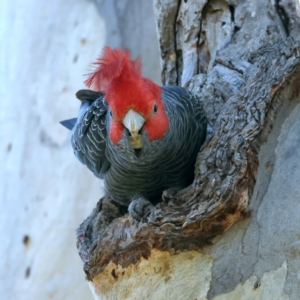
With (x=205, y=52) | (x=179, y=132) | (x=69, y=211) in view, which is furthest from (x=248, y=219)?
(x=69, y=211)

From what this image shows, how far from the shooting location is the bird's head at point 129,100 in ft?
5.42

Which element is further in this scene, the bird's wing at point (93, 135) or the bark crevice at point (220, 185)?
the bird's wing at point (93, 135)

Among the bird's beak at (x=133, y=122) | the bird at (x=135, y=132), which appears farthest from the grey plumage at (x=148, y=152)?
the bird's beak at (x=133, y=122)

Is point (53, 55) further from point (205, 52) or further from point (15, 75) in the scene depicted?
point (205, 52)

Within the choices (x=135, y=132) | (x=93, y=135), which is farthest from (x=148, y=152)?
(x=93, y=135)

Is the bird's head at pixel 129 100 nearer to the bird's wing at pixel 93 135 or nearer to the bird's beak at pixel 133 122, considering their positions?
the bird's beak at pixel 133 122

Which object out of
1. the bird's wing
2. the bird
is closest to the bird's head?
the bird

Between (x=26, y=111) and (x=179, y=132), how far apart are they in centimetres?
142

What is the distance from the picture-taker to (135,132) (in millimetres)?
1657

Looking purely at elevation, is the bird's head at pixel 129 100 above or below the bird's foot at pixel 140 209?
above

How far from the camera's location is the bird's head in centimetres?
165

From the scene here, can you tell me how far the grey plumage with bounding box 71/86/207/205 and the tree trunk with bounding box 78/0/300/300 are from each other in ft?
0.70

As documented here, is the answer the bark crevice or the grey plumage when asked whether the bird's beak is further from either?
the bark crevice

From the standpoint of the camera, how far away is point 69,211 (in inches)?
110
